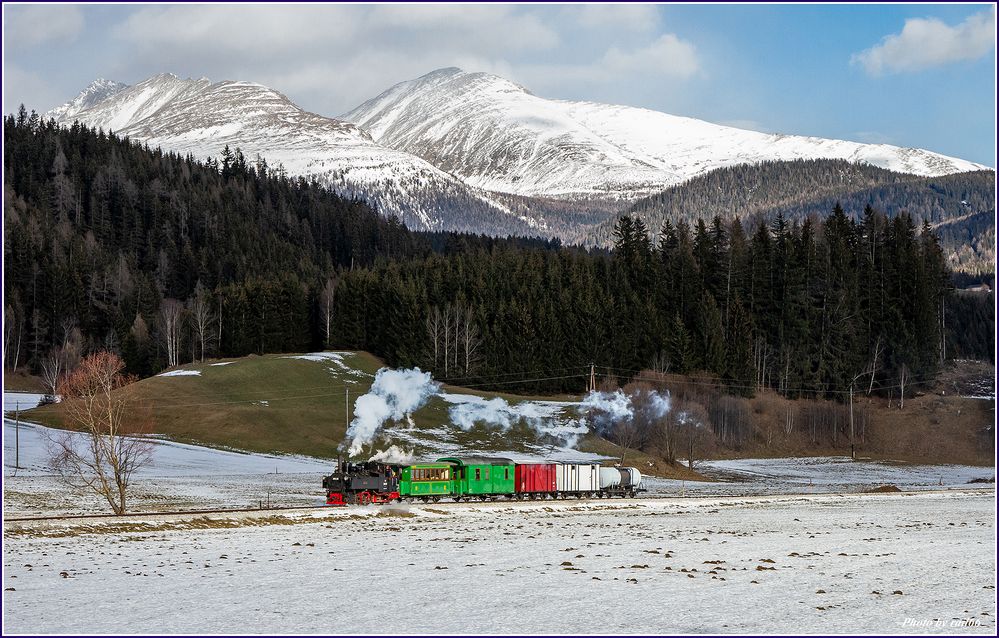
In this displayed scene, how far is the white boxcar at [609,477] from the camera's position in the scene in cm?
8114

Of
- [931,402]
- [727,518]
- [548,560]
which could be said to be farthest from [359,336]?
[548,560]

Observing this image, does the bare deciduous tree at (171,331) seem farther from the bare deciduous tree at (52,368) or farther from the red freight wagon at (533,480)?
the red freight wagon at (533,480)

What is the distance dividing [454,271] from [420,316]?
1725 centimetres

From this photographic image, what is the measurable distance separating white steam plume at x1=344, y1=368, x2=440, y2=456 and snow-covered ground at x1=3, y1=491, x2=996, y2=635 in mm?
42862

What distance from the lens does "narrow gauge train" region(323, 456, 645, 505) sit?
6581cm

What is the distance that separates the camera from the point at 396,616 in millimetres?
25828

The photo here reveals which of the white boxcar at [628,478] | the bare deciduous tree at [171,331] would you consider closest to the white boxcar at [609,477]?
the white boxcar at [628,478]

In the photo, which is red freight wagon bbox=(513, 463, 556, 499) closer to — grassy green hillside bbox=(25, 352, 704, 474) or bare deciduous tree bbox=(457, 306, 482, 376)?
grassy green hillside bbox=(25, 352, 704, 474)

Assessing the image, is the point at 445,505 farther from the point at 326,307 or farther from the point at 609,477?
the point at 326,307

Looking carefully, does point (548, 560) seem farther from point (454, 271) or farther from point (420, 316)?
point (454, 271)

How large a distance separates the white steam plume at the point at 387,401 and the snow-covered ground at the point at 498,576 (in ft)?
141

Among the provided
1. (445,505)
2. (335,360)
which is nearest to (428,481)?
(445,505)

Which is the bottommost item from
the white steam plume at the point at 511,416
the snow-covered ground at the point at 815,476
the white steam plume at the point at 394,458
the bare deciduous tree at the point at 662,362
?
the snow-covered ground at the point at 815,476

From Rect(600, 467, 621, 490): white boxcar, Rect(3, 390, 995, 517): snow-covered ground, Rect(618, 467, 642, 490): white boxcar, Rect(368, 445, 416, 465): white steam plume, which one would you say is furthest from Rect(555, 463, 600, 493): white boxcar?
Rect(368, 445, 416, 465): white steam plume
